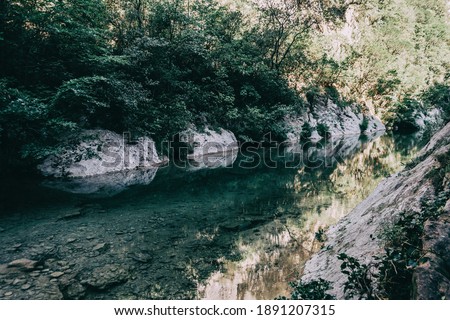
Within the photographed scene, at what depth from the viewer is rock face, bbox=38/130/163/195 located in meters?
11.4

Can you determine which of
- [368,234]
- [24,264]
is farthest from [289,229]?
[24,264]

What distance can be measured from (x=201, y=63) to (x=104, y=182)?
12.4 m

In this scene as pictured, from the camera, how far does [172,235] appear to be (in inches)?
267

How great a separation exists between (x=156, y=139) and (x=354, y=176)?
1019cm

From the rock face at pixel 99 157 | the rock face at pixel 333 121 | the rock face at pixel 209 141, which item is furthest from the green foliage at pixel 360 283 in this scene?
the rock face at pixel 333 121

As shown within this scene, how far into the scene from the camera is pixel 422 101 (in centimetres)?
3816

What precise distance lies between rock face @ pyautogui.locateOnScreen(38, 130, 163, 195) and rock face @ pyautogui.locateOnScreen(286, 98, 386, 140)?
1583 cm

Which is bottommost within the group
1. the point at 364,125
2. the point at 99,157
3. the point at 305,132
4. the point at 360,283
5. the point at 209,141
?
the point at 360,283

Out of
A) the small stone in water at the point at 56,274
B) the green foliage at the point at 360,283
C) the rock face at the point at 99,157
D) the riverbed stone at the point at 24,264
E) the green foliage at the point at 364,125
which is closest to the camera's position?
the green foliage at the point at 360,283

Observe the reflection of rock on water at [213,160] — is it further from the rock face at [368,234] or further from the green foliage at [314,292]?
the green foliage at [314,292]

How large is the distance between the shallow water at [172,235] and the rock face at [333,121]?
16513 millimetres

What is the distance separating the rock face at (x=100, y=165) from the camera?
11445 millimetres

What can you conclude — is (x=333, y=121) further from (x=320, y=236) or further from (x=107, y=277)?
(x=107, y=277)
